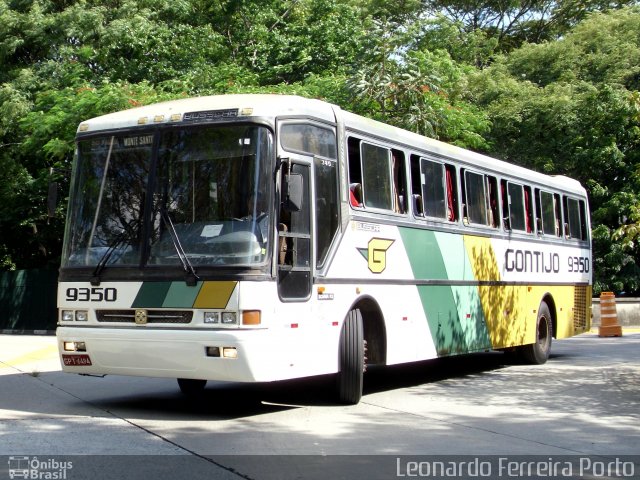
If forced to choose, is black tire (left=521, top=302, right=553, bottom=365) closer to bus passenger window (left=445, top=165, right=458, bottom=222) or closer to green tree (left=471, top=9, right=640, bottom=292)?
bus passenger window (left=445, top=165, right=458, bottom=222)

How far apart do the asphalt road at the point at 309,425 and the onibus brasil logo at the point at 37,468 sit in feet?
0.07

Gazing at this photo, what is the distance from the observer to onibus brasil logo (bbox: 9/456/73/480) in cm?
670

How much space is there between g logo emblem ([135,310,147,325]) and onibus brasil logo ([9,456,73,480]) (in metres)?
2.30

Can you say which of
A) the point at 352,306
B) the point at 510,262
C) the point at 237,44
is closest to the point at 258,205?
the point at 352,306

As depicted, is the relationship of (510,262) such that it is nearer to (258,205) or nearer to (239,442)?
(258,205)

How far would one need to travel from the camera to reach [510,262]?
15031 mm

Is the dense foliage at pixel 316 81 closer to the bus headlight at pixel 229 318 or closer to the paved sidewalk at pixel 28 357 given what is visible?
the paved sidewalk at pixel 28 357

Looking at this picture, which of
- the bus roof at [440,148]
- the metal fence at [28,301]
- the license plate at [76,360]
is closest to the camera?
the license plate at [76,360]

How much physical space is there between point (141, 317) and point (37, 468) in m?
2.65

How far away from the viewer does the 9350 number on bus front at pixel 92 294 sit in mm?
9508

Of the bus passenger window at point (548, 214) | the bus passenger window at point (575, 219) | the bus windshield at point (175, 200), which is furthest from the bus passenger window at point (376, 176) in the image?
the bus passenger window at point (575, 219)

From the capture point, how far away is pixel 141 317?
30.7 ft

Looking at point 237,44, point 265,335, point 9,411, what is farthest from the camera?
point 237,44

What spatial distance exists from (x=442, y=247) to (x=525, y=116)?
19235mm
